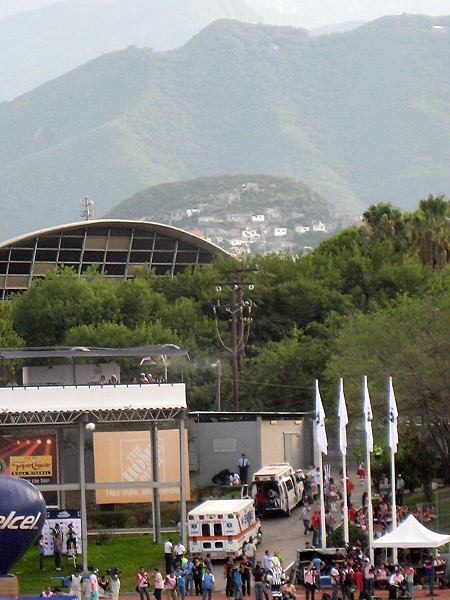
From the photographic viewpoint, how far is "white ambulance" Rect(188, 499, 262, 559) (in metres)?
43.5

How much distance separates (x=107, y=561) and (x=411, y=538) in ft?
36.4

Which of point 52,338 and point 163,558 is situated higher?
point 52,338

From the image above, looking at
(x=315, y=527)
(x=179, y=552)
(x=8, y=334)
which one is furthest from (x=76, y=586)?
(x=8, y=334)

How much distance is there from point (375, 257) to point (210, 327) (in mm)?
13074

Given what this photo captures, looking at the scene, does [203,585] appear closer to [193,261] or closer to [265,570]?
[265,570]

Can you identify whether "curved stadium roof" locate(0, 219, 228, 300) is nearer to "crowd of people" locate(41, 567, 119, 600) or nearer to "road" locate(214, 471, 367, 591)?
"road" locate(214, 471, 367, 591)

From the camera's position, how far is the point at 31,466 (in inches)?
2062

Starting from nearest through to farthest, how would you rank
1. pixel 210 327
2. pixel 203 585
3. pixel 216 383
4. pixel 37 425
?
pixel 203 585, pixel 37 425, pixel 216 383, pixel 210 327

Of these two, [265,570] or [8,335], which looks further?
[8,335]

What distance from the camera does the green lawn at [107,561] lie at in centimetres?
4350

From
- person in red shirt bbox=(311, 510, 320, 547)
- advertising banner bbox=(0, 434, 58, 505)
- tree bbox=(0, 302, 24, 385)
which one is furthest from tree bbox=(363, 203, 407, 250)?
person in red shirt bbox=(311, 510, 320, 547)

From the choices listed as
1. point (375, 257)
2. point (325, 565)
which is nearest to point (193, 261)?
point (375, 257)

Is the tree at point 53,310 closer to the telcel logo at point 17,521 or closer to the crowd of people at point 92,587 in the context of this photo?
the crowd of people at point 92,587

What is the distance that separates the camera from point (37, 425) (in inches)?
1954
